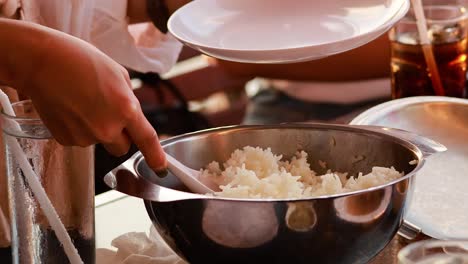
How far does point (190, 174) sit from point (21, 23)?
0.23 meters

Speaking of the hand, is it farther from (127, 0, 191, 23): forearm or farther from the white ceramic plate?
(127, 0, 191, 23): forearm

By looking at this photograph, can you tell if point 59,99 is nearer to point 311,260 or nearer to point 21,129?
point 21,129

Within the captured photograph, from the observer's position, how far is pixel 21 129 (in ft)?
2.76

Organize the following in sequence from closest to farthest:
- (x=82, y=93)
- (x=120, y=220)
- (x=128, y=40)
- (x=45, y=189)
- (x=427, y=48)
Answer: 1. (x=82, y=93)
2. (x=45, y=189)
3. (x=120, y=220)
4. (x=427, y=48)
5. (x=128, y=40)

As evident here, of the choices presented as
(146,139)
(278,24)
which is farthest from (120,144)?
(278,24)

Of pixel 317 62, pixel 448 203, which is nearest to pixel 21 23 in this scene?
pixel 448 203

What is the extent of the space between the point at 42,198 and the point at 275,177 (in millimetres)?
227

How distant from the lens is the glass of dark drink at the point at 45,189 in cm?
84

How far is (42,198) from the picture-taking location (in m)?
0.82

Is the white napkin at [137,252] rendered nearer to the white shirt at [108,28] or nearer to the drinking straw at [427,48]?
the white shirt at [108,28]

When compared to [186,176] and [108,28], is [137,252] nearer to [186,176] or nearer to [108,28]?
[186,176]

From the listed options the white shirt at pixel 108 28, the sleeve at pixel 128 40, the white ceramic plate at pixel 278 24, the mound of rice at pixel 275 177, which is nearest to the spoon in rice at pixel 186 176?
the mound of rice at pixel 275 177

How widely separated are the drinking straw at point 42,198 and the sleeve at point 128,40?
50cm

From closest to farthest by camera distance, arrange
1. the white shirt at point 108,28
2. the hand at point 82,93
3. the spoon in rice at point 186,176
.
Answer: the hand at point 82,93 → the spoon in rice at point 186,176 → the white shirt at point 108,28
